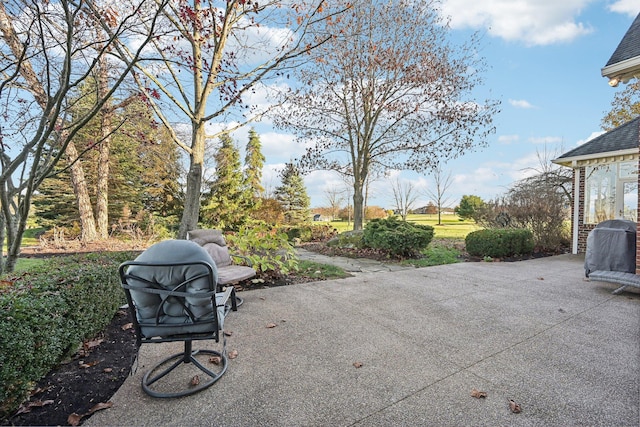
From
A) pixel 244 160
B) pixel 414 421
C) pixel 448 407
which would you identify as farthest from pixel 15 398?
pixel 244 160

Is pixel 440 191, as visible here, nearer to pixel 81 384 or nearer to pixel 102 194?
pixel 102 194

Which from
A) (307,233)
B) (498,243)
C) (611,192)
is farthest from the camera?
(307,233)

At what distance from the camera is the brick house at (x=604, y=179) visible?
28.7 ft

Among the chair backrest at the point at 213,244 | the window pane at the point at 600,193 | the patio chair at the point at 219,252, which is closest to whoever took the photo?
the patio chair at the point at 219,252

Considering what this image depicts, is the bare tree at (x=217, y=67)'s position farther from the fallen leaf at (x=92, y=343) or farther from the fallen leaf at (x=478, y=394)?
the fallen leaf at (x=478, y=394)

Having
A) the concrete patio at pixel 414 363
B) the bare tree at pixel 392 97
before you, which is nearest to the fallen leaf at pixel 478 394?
the concrete patio at pixel 414 363

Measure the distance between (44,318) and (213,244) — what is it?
8.33 ft

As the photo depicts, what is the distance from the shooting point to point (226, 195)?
14.6m

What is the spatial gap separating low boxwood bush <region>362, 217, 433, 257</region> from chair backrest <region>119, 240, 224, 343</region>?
6120 mm

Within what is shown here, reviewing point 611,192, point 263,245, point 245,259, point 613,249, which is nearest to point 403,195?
point 611,192

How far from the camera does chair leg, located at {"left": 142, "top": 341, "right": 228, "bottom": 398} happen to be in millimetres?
2180

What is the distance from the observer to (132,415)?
193cm

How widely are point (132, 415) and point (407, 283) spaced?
4.30m

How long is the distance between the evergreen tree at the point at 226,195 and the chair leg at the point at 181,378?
12012 millimetres
